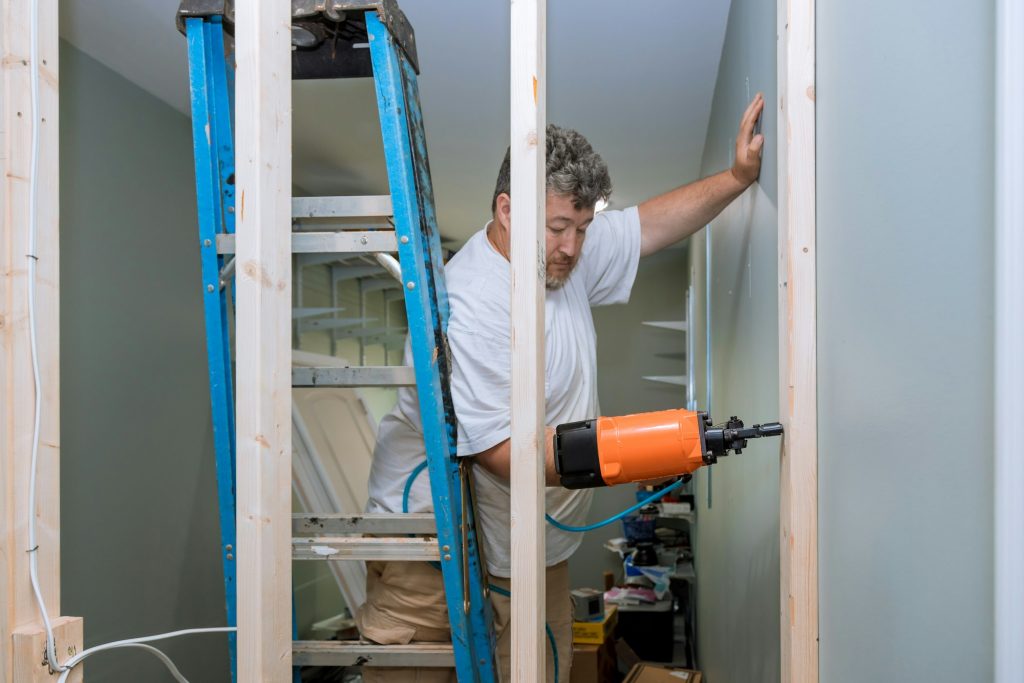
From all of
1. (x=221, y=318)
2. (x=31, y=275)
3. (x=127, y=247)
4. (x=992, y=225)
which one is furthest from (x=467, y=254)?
(x=127, y=247)

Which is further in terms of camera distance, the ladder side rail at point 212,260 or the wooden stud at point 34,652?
the ladder side rail at point 212,260

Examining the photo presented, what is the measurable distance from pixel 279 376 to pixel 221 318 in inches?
9.6

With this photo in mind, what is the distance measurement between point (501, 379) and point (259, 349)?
1.51 feet

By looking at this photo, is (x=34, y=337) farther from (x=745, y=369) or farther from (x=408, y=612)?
(x=745, y=369)

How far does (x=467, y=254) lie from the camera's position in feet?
5.63

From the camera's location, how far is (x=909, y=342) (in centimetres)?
78

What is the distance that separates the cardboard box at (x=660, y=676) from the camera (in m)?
3.20

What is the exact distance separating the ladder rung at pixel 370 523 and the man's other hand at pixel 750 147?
92 centimetres

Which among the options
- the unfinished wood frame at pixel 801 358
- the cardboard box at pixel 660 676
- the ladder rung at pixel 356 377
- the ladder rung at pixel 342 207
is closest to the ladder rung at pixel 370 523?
the ladder rung at pixel 356 377

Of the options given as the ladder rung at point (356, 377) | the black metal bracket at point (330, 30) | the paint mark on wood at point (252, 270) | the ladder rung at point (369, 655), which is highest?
the black metal bracket at point (330, 30)

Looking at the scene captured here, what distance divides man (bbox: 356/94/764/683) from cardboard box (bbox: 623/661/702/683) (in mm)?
1550

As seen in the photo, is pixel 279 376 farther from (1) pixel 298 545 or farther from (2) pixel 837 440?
(2) pixel 837 440

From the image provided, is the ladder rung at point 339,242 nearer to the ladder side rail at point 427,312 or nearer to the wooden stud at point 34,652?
the ladder side rail at point 427,312

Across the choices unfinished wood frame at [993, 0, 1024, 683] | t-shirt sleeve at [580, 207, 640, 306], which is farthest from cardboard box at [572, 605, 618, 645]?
unfinished wood frame at [993, 0, 1024, 683]
